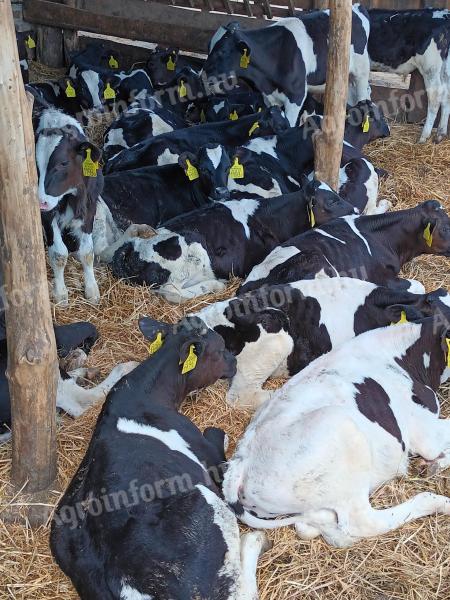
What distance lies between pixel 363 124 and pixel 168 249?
134 inches

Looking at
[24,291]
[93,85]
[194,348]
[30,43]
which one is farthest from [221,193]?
[30,43]

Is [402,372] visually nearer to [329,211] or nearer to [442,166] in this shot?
[329,211]

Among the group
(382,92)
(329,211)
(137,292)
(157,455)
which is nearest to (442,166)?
(382,92)

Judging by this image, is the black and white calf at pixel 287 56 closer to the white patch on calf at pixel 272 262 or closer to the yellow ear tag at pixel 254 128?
the yellow ear tag at pixel 254 128

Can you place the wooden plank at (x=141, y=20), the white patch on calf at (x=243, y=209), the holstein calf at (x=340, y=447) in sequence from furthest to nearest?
the wooden plank at (x=141, y=20) < the white patch on calf at (x=243, y=209) < the holstein calf at (x=340, y=447)

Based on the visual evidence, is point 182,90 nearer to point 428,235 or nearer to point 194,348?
point 428,235

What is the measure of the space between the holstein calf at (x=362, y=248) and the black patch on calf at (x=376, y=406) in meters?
1.66

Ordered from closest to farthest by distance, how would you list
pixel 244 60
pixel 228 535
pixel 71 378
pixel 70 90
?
pixel 228 535, pixel 71 378, pixel 244 60, pixel 70 90

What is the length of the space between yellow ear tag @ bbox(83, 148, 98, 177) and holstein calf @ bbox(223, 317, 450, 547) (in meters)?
2.60

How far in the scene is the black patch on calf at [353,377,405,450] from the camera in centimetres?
484

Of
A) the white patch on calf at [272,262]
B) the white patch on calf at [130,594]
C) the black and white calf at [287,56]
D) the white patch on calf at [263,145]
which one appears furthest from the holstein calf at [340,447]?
the black and white calf at [287,56]

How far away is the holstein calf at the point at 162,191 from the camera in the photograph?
8148 millimetres

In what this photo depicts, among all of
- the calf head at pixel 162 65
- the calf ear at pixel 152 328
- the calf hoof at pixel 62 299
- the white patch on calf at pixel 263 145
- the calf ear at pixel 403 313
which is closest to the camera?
the calf ear at pixel 152 328

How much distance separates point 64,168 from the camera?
6637 millimetres
